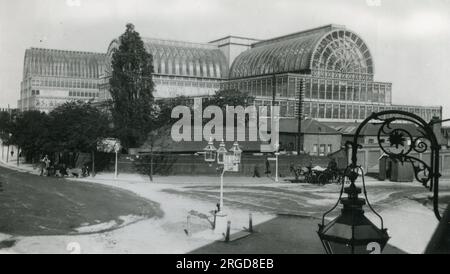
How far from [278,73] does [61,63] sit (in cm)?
6183

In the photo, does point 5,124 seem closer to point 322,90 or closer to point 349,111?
point 322,90

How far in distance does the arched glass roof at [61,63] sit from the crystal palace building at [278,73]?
32 cm

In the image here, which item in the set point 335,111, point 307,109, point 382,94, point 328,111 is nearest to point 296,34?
point 382,94

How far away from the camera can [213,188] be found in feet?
125

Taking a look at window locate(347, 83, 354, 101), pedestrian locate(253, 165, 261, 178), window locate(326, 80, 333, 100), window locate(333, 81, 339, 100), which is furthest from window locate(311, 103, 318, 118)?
pedestrian locate(253, 165, 261, 178)

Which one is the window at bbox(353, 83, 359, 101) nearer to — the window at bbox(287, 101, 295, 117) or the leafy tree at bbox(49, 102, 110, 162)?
the window at bbox(287, 101, 295, 117)

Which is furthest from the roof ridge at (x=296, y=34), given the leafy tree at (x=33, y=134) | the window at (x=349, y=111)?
the leafy tree at (x=33, y=134)

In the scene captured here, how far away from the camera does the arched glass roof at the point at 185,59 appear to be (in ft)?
323

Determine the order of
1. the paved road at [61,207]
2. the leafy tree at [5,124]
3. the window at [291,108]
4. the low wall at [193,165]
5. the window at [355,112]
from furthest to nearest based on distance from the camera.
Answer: the window at [355,112] → the window at [291,108] → the leafy tree at [5,124] → the low wall at [193,165] → the paved road at [61,207]

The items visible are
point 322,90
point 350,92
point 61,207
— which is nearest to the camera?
point 61,207

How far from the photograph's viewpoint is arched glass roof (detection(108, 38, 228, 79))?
3871 inches

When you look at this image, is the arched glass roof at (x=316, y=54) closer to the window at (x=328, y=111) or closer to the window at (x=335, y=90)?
the window at (x=335, y=90)

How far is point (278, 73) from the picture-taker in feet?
287

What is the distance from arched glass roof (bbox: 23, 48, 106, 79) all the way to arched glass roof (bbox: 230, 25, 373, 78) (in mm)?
43327
